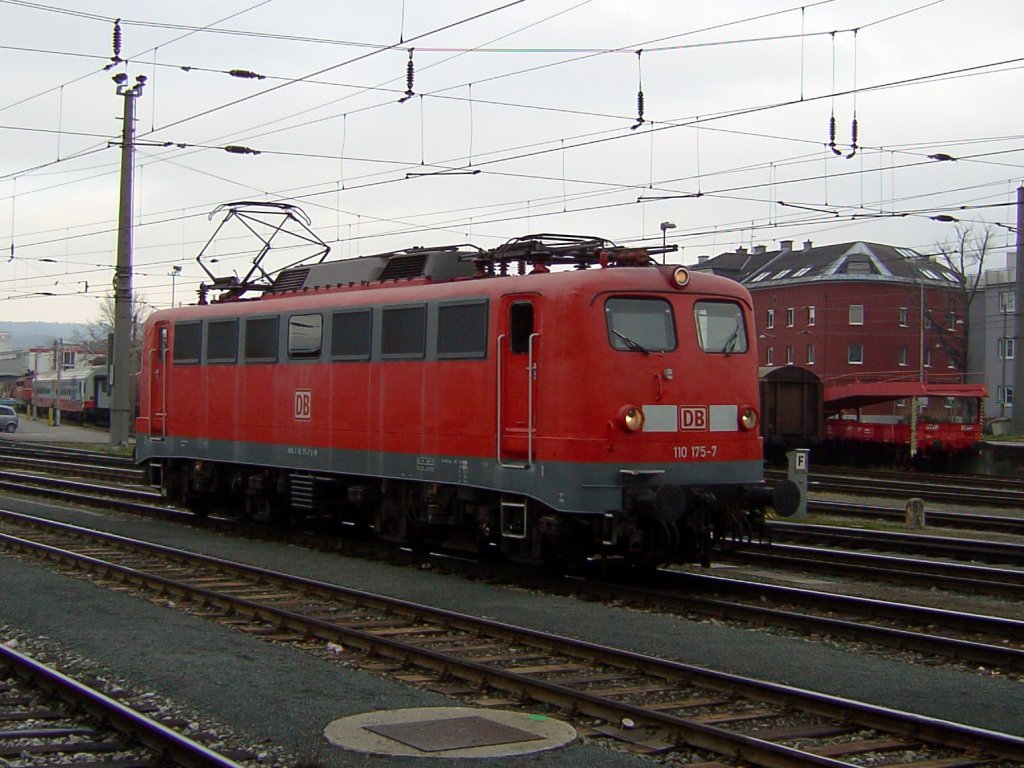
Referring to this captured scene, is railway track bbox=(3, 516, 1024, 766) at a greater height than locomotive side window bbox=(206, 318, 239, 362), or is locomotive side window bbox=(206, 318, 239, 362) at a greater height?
locomotive side window bbox=(206, 318, 239, 362)

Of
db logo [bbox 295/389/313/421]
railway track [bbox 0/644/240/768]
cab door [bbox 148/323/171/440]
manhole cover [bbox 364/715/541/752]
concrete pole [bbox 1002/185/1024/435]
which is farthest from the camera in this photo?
concrete pole [bbox 1002/185/1024/435]

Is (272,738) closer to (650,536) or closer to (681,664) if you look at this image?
(681,664)

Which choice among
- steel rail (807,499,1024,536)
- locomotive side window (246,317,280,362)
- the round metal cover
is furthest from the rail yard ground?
steel rail (807,499,1024,536)

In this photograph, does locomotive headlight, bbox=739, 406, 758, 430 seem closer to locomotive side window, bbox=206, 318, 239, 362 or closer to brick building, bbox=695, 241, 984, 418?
locomotive side window, bbox=206, 318, 239, 362

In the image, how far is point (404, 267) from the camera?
15.7m

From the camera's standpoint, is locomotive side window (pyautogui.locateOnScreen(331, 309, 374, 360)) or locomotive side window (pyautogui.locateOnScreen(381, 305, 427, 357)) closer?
locomotive side window (pyautogui.locateOnScreen(381, 305, 427, 357))

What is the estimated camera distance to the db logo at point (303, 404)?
1667 cm

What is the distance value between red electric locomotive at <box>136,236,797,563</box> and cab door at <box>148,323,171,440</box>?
3477mm

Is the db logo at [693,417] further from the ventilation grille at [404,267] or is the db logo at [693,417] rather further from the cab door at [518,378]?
the ventilation grille at [404,267]

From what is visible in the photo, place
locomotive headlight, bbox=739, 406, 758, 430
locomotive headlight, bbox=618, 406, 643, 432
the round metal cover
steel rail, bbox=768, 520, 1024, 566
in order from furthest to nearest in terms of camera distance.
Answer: steel rail, bbox=768, 520, 1024, 566
locomotive headlight, bbox=739, 406, 758, 430
locomotive headlight, bbox=618, 406, 643, 432
the round metal cover

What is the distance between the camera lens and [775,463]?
38812 mm

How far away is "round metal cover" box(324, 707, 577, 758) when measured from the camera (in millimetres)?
7086

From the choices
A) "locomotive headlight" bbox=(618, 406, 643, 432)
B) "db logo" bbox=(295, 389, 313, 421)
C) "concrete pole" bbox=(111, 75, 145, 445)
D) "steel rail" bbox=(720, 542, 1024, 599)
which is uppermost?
"concrete pole" bbox=(111, 75, 145, 445)

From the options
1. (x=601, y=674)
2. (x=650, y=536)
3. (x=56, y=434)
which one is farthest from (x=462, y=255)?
(x=56, y=434)
